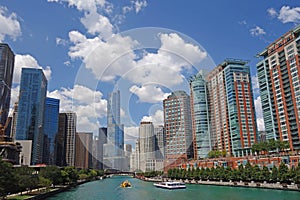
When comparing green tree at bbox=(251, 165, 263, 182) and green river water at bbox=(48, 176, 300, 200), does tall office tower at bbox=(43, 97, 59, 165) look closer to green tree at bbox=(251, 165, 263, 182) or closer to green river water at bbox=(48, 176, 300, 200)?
green river water at bbox=(48, 176, 300, 200)

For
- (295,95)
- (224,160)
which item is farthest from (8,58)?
(295,95)

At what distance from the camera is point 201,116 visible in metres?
79.7

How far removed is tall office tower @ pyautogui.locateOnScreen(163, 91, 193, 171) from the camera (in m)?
81.8

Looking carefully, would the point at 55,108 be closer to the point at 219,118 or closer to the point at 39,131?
the point at 39,131

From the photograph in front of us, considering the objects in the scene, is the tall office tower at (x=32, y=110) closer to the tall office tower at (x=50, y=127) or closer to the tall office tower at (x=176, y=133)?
the tall office tower at (x=50, y=127)

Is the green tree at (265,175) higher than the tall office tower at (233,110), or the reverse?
the tall office tower at (233,110)

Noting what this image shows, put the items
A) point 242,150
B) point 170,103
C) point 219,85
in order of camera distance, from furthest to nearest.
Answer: point 170,103 < point 219,85 < point 242,150

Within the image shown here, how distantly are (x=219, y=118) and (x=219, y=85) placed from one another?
9067 millimetres

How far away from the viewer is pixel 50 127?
118 m

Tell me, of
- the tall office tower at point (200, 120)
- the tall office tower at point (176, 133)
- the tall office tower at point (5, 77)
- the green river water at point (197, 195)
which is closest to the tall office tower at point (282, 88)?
the tall office tower at point (200, 120)

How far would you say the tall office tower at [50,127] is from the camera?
114 meters

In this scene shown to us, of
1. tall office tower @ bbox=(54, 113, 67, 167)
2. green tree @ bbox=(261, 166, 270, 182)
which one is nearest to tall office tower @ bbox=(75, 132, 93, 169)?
tall office tower @ bbox=(54, 113, 67, 167)

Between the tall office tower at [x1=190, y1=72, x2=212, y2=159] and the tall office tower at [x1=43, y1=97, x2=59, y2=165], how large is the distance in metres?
63.1

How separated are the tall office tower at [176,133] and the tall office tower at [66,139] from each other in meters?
61.8
